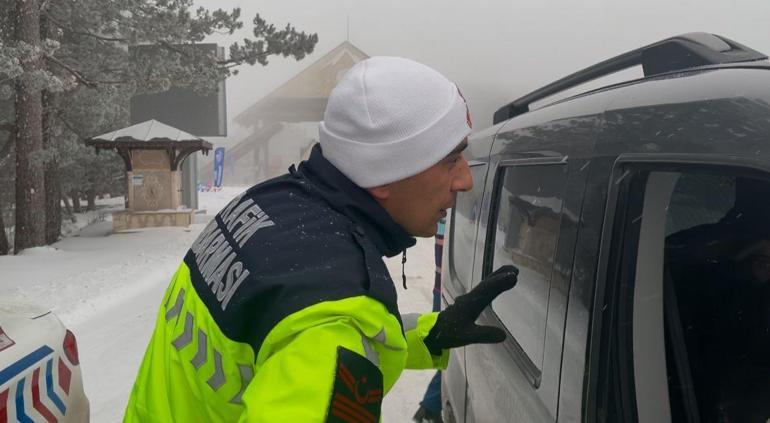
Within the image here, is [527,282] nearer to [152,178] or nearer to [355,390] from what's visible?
[355,390]

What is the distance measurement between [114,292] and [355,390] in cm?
811

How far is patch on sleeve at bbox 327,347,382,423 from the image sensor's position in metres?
0.81

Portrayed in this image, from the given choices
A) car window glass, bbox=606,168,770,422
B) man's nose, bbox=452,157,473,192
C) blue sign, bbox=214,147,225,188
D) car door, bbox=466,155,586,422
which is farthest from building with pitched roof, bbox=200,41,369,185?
man's nose, bbox=452,157,473,192

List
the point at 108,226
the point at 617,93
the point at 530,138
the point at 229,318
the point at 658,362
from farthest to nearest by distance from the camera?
the point at 108,226 < the point at 530,138 < the point at 617,93 < the point at 658,362 < the point at 229,318

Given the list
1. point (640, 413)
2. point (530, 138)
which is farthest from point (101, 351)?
point (640, 413)

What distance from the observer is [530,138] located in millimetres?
1947

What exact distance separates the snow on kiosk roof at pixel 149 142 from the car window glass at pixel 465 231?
12694mm

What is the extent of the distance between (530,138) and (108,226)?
17872 mm

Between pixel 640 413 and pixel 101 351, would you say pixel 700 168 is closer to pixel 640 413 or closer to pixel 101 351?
pixel 640 413

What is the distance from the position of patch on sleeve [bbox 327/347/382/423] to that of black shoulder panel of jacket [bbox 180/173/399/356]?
0.10 meters

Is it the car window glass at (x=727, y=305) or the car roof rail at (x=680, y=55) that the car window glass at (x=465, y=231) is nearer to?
the car roof rail at (x=680, y=55)

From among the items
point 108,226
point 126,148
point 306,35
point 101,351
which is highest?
point 306,35

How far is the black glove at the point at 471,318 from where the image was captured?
58.7 inches

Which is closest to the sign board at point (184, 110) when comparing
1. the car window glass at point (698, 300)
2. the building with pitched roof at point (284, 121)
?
the building with pitched roof at point (284, 121)
